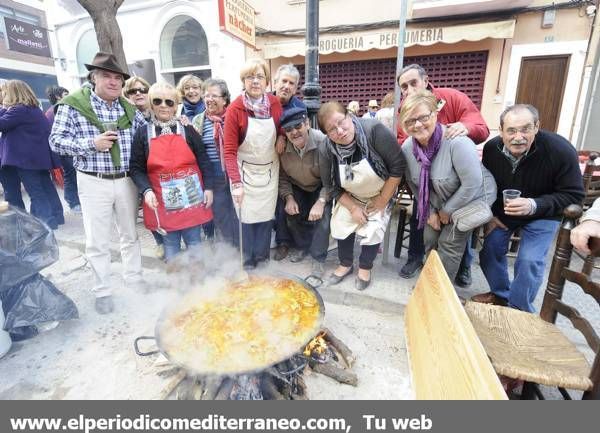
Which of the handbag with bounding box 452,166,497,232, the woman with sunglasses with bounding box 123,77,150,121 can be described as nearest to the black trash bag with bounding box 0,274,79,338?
the woman with sunglasses with bounding box 123,77,150,121

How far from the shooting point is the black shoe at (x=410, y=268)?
12.0 feet

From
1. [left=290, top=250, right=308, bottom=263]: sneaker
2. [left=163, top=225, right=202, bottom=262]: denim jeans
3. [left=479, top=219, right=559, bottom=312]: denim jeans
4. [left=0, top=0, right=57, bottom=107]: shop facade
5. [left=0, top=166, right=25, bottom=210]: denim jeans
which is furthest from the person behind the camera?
[left=0, top=0, right=57, bottom=107]: shop facade

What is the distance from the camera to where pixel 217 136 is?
11.5 feet

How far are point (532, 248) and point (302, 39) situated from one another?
7.71m

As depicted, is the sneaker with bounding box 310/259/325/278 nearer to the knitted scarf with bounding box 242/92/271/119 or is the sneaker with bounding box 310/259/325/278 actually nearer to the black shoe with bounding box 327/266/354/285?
the black shoe with bounding box 327/266/354/285

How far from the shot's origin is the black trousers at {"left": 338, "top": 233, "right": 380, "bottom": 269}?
11.0 ft

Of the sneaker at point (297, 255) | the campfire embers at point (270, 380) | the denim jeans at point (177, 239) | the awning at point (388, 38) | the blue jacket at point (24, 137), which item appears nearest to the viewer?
the campfire embers at point (270, 380)

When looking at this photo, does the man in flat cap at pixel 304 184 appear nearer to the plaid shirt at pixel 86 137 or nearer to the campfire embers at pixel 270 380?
the campfire embers at pixel 270 380

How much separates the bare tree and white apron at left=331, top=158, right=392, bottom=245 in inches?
172

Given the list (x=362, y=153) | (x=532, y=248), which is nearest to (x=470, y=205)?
(x=532, y=248)

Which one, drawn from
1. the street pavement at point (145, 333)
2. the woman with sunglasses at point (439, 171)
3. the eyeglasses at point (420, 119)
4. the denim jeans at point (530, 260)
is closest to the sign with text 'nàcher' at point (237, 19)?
the street pavement at point (145, 333)

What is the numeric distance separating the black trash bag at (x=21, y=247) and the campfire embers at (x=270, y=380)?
1.35 meters

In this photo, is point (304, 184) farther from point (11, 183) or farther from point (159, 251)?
point (11, 183)
